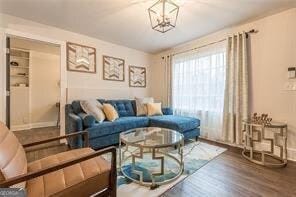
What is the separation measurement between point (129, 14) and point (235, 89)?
2269 mm

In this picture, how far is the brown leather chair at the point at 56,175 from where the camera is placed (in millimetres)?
1063

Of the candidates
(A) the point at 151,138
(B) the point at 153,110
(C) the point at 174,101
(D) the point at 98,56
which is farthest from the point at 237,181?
(D) the point at 98,56

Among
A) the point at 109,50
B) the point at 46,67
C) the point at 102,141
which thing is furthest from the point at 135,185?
the point at 46,67

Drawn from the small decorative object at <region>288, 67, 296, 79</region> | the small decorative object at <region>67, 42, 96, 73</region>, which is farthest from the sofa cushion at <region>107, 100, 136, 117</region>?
the small decorative object at <region>288, 67, 296, 79</region>

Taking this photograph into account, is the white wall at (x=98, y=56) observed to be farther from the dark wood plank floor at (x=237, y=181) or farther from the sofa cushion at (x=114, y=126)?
the dark wood plank floor at (x=237, y=181)

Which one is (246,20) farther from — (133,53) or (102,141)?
(102,141)

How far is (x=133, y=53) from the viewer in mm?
4730

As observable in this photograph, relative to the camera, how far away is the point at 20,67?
482 cm

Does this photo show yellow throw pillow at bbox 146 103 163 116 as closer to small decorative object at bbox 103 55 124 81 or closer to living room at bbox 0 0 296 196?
living room at bbox 0 0 296 196

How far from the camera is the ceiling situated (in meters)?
2.47

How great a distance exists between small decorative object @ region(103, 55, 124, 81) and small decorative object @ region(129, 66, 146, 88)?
0.31 m

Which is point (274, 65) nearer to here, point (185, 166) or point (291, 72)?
point (291, 72)

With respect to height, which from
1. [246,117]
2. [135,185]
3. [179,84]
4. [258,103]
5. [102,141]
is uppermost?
[179,84]

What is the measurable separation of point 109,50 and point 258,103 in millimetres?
3318
